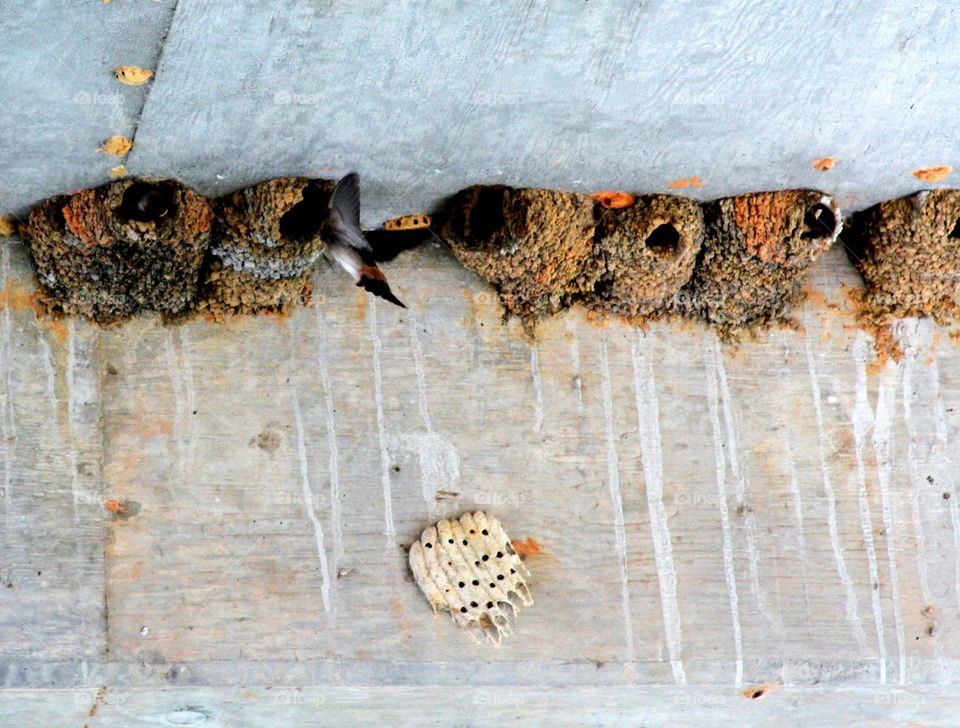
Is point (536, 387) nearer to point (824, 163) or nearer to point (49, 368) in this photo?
point (824, 163)

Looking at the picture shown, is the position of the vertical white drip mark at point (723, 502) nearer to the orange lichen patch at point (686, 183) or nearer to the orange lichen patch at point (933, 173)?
the orange lichen patch at point (686, 183)

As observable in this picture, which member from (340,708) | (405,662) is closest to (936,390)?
(405,662)

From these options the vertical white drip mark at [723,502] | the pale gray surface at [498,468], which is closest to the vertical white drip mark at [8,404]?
the pale gray surface at [498,468]

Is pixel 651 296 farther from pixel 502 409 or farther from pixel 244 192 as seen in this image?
pixel 244 192

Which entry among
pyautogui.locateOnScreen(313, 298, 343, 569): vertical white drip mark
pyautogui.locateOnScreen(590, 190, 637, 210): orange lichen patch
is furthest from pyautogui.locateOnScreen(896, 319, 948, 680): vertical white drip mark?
pyautogui.locateOnScreen(313, 298, 343, 569): vertical white drip mark

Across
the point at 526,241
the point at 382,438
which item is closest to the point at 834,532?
the point at 526,241
